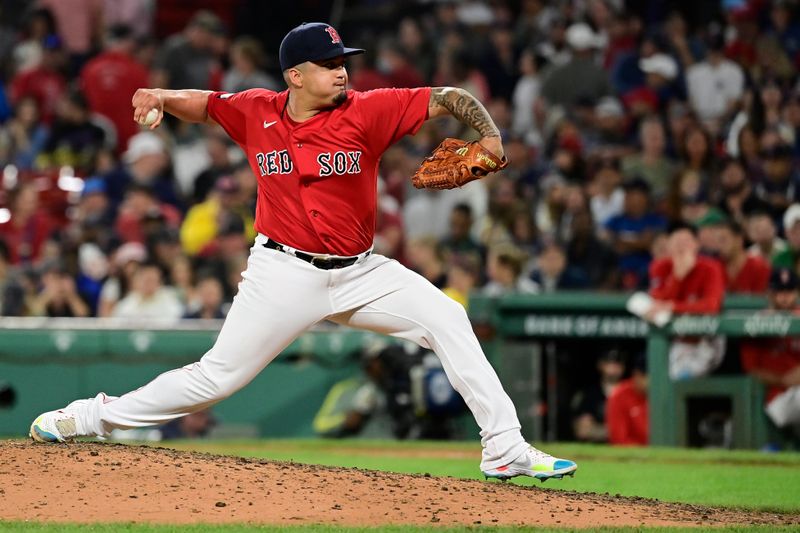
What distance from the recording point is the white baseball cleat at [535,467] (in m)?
6.22

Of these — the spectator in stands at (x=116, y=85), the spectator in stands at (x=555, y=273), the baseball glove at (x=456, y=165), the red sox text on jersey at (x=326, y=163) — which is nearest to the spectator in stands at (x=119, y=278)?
the spectator in stands at (x=116, y=85)

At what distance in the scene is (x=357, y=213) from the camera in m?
6.16

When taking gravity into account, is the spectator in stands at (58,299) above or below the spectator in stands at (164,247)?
below

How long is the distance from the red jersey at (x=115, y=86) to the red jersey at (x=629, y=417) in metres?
6.86

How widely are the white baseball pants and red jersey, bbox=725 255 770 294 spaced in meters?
Result: 5.29

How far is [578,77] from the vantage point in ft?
46.1

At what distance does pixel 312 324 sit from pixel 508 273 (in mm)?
5390

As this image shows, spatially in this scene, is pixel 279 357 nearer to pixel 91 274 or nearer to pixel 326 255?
pixel 91 274

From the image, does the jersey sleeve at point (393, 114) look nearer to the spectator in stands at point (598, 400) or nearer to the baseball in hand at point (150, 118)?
the baseball in hand at point (150, 118)

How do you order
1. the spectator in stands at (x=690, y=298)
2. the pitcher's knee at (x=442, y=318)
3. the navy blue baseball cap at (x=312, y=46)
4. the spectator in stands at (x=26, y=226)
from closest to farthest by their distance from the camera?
the navy blue baseball cap at (x=312, y=46) → the pitcher's knee at (x=442, y=318) → the spectator in stands at (x=690, y=298) → the spectator in stands at (x=26, y=226)

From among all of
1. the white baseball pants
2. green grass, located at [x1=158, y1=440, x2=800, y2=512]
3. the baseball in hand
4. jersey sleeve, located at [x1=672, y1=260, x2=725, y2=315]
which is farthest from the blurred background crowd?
the baseball in hand

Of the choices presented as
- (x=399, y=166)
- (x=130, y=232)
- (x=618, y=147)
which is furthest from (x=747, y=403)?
(x=130, y=232)

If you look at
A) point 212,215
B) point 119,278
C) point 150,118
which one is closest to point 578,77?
point 212,215

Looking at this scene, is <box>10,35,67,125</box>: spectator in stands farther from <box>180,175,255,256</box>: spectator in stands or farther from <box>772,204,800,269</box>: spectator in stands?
<box>772,204,800,269</box>: spectator in stands
